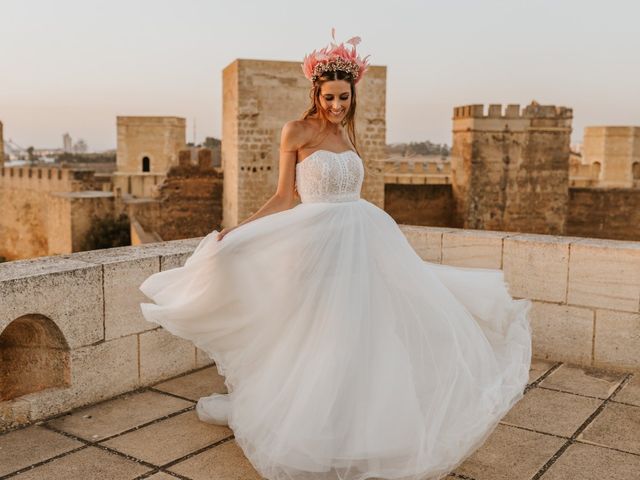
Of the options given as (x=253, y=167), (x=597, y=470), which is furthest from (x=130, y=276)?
(x=253, y=167)

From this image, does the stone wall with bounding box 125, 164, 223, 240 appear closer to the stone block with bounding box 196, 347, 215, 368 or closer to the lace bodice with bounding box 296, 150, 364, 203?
the stone block with bounding box 196, 347, 215, 368

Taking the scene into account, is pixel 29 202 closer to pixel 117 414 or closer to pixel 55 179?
pixel 55 179

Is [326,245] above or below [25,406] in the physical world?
above

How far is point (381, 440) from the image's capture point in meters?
2.60

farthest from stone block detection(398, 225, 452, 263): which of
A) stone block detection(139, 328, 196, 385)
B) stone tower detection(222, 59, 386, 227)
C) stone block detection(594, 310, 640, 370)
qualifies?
stone tower detection(222, 59, 386, 227)

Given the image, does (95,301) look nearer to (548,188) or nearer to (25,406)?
(25,406)

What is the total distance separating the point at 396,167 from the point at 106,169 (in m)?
38.0

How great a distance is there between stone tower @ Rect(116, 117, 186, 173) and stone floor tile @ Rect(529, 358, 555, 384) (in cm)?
4305

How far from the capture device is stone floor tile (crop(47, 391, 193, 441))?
3355 mm

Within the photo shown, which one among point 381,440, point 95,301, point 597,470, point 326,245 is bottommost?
point 597,470

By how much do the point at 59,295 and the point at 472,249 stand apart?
8.64 feet

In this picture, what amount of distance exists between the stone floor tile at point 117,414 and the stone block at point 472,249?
210 centimetres

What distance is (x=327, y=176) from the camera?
9.95 ft

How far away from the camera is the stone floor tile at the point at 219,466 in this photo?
2887 mm
